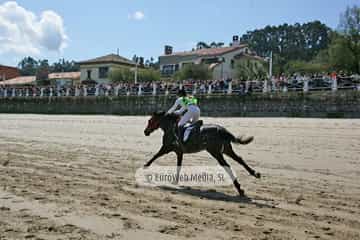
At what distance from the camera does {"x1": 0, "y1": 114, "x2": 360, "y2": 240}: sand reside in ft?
20.1

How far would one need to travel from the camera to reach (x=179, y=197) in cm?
834

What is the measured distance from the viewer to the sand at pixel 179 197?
20.1 feet

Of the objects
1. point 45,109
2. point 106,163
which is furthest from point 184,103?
point 45,109

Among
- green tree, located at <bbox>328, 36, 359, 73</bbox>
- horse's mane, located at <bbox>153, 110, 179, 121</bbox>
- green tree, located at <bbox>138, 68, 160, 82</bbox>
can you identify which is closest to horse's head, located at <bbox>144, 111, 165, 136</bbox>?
horse's mane, located at <bbox>153, 110, 179, 121</bbox>

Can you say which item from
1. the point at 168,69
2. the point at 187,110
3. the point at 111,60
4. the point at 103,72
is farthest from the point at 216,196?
the point at 103,72

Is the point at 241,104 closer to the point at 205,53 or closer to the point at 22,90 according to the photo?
the point at 22,90

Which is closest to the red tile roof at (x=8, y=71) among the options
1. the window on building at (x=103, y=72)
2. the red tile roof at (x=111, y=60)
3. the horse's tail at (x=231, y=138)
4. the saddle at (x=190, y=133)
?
the red tile roof at (x=111, y=60)

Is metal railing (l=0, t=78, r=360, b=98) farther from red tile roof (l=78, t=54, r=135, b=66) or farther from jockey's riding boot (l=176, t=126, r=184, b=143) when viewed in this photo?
red tile roof (l=78, t=54, r=135, b=66)

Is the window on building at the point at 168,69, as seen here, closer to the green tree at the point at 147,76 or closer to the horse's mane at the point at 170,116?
the green tree at the point at 147,76

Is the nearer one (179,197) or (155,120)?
(179,197)

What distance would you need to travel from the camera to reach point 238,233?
596 centimetres

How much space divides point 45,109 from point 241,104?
947 inches

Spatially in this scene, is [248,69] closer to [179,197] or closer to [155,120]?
[155,120]

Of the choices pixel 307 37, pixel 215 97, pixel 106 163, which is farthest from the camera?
pixel 307 37
